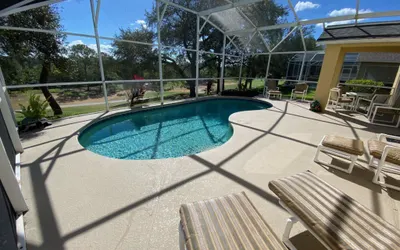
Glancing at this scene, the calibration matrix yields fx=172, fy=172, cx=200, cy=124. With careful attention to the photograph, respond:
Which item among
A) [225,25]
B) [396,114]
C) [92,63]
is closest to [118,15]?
[92,63]

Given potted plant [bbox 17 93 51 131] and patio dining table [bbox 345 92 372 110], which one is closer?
potted plant [bbox 17 93 51 131]

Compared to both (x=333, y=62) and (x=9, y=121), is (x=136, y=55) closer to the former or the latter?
(x=9, y=121)

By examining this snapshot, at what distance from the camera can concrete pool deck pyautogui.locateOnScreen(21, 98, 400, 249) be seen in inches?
70.4

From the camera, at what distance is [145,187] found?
2.46 meters

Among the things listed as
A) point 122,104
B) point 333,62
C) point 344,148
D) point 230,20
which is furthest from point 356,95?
point 122,104

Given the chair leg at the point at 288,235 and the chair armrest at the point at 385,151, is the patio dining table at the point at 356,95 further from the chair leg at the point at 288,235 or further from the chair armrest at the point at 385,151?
the chair leg at the point at 288,235

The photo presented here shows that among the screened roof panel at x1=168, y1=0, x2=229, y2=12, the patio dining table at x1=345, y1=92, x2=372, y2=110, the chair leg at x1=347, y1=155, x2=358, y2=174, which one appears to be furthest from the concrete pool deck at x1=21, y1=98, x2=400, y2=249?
the screened roof panel at x1=168, y1=0, x2=229, y2=12

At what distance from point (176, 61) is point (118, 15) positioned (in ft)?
12.5

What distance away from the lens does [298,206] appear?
1578 mm

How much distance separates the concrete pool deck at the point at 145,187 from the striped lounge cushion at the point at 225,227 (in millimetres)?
530

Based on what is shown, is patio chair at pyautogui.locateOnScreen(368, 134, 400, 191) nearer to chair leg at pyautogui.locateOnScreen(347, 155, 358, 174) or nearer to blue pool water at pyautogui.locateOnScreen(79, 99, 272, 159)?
chair leg at pyautogui.locateOnScreen(347, 155, 358, 174)

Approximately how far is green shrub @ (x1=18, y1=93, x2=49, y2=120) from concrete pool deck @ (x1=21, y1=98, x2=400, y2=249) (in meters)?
0.71

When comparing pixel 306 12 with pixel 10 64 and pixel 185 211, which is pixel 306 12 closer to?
pixel 185 211

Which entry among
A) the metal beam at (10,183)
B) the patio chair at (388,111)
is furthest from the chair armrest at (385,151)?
the metal beam at (10,183)
